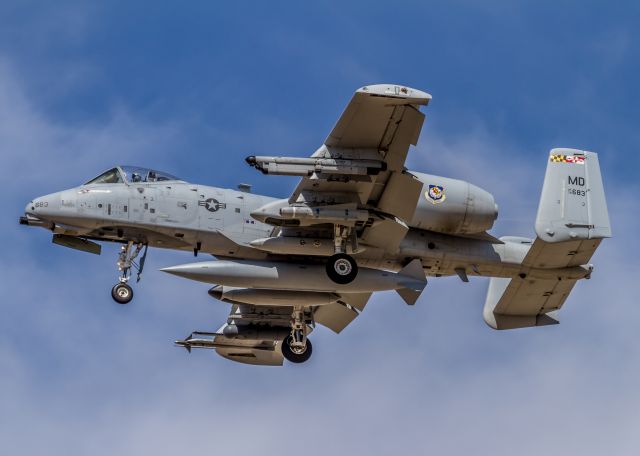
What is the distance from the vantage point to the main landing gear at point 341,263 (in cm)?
2706

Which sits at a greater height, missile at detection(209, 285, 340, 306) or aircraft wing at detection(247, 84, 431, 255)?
aircraft wing at detection(247, 84, 431, 255)

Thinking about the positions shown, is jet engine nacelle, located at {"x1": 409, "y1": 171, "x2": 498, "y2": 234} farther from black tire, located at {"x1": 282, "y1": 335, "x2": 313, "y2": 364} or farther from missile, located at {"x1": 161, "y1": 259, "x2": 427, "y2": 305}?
black tire, located at {"x1": 282, "y1": 335, "x2": 313, "y2": 364}

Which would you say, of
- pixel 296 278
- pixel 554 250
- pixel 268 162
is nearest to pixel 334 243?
pixel 296 278

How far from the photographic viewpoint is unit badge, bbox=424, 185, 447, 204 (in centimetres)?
2720

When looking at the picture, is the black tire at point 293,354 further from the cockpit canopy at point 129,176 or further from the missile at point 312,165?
the missile at point 312,165

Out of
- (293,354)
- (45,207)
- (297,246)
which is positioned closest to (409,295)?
(297,246)

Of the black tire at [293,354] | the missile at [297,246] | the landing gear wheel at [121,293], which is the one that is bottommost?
the black tire at [293,354]

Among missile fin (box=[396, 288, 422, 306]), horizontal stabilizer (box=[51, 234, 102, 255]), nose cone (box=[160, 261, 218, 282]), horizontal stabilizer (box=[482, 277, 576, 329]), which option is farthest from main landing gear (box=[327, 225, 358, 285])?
horizontal stabilizer (box=[51, 234, 102, 255])

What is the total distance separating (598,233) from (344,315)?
23.3ft

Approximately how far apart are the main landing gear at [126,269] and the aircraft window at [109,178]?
1.40 metres

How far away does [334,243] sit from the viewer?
27.3 meters

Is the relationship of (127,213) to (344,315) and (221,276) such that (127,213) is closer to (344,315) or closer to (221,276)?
(221,276)

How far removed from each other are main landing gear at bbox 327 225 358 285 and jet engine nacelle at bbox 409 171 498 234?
65.7 inches

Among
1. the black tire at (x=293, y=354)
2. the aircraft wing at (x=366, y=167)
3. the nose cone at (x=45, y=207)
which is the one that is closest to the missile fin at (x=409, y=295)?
the aircraft wing at (x=366, y=167)
